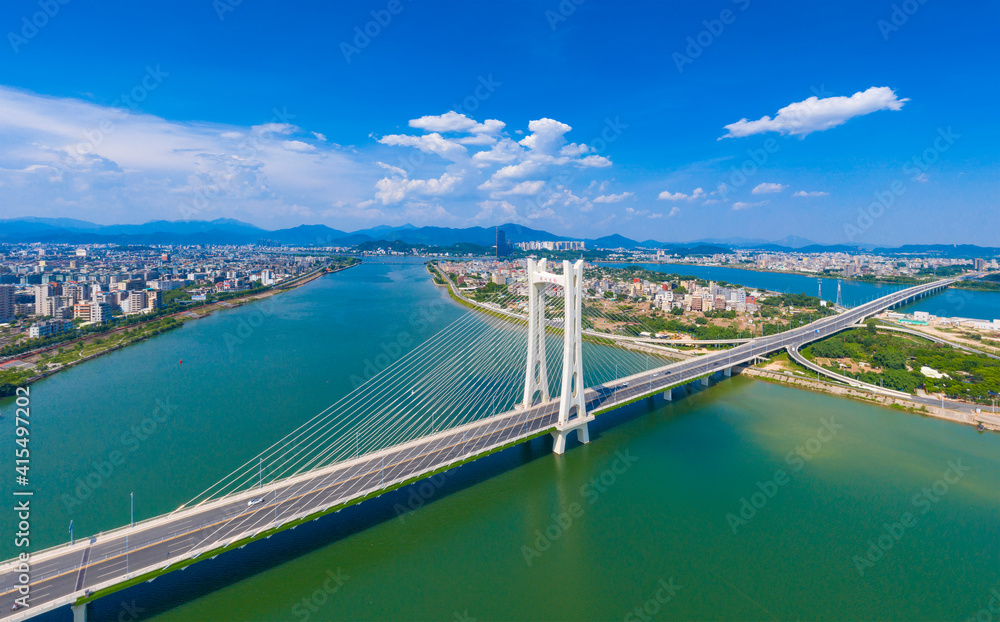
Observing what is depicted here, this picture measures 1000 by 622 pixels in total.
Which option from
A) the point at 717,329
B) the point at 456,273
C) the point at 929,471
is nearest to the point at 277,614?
the point at 929,471

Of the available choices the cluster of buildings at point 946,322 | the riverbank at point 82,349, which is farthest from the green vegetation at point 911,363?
the riverbank at point 82,349

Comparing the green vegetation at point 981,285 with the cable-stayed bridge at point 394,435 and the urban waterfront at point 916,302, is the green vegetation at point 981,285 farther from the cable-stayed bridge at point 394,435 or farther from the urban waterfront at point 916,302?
the cable-stayed bridge at point 394,435

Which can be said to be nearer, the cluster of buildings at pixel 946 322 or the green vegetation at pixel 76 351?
the green vegetation at pixel 76 351

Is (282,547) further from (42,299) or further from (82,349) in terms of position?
(42,299)

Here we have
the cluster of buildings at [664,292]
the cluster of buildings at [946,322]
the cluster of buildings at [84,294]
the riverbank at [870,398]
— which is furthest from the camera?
the cluster of buildings at [664,292]

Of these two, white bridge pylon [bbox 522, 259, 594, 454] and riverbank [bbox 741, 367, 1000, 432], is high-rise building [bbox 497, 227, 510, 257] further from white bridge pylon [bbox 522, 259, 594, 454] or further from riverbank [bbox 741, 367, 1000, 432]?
white bridge pylon [bbox 522, 259, 594, 454]

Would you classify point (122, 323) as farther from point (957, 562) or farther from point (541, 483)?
point (957, 562)

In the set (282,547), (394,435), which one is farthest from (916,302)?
(282,547)
